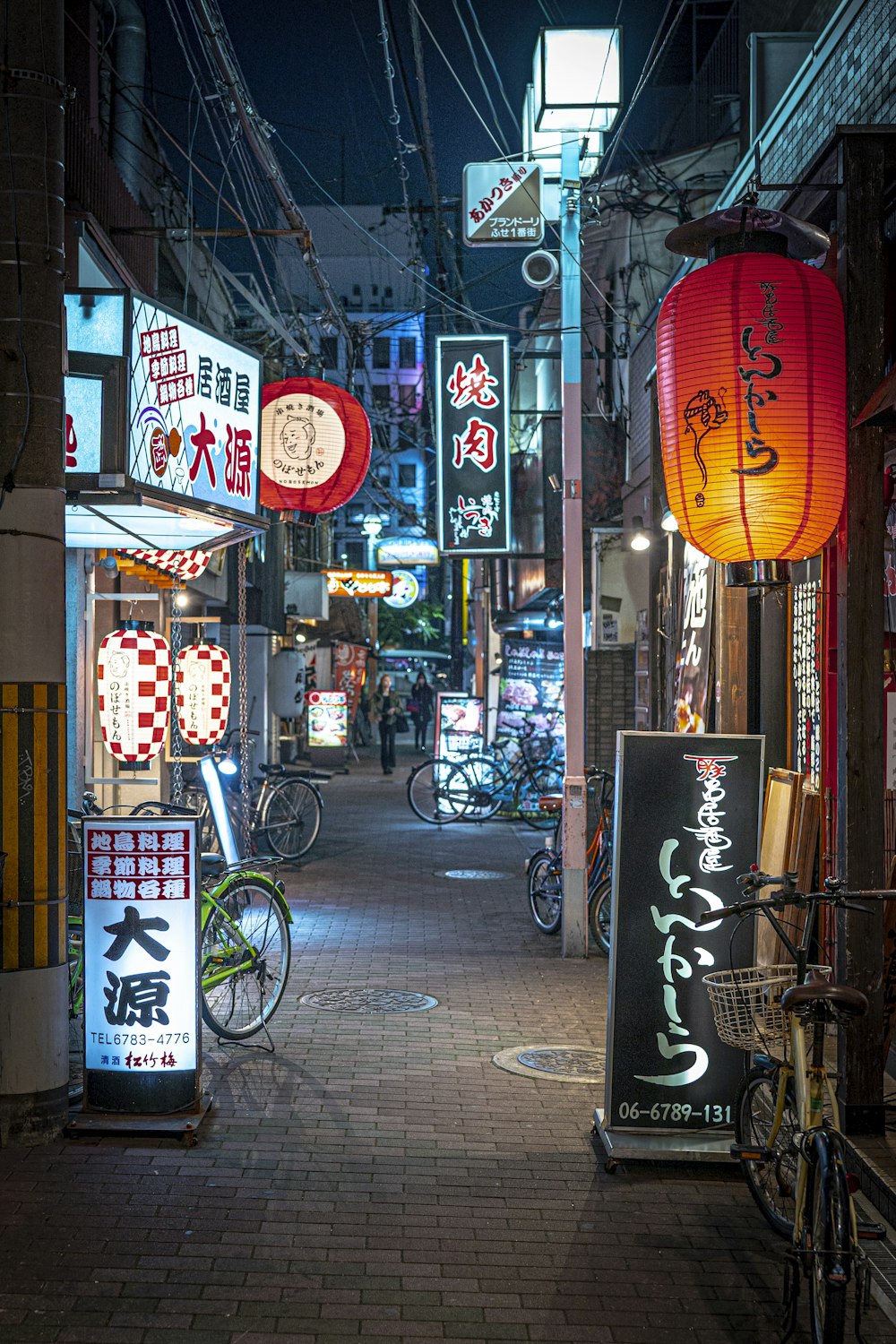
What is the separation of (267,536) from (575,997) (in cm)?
2190

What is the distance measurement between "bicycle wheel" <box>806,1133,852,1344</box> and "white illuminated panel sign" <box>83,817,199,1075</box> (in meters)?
3.79

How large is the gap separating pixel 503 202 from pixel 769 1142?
11002 millimetres

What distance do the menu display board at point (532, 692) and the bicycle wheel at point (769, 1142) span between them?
61.1 ft

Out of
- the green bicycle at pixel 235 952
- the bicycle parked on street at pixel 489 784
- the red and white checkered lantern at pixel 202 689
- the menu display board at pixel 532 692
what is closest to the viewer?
the green bicycle at pixel 235 952

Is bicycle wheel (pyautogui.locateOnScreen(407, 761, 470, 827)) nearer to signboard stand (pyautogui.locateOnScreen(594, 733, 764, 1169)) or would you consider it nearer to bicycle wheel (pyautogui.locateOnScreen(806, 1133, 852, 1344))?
signboard stand (pyautogui.locateOnScreen(594, 733, 764, 1169))

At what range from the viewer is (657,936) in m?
6.51

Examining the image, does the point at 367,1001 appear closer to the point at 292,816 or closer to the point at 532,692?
the point at 292,816

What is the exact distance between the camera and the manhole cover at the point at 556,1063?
793 cm

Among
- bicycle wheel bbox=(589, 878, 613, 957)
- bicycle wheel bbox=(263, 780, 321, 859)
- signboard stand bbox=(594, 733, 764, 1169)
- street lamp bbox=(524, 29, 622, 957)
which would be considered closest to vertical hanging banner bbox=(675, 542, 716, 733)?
street lamp bbox=(524, 29, 622, 957)

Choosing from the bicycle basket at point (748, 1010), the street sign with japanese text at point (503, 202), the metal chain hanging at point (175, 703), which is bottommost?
the bicycle basket at point (748, 1010)

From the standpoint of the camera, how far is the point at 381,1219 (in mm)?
5574

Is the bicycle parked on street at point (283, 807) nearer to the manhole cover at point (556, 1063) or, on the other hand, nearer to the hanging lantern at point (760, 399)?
the manhole cover at point (556, 1063)

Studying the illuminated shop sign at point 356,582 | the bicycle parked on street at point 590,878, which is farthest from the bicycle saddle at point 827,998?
the illuminated shop sign at point 356,582

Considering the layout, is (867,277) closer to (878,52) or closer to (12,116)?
(878,52)
